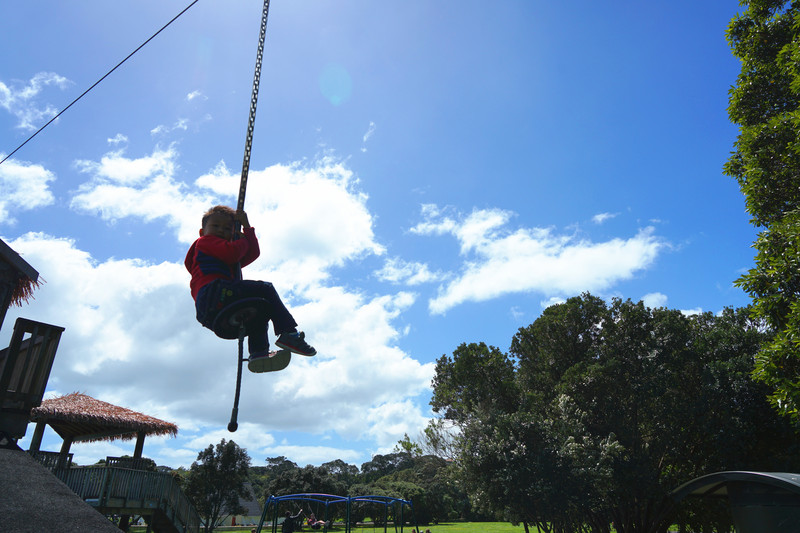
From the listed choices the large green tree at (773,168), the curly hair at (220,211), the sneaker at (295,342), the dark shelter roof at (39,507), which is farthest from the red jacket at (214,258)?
the large green tree at (773,168)

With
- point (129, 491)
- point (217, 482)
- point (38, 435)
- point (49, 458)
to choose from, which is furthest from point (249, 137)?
point (217, 482)

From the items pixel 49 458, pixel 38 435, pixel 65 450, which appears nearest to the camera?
pixel 49 458

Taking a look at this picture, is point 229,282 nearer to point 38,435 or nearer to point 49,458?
point 49,458

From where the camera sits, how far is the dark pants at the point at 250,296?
179 inches

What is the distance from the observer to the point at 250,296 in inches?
183

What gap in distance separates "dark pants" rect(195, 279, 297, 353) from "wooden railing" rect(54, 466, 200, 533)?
12585 mm

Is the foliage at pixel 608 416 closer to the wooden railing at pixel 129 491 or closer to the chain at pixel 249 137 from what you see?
the wooden railing at pixel 129 491

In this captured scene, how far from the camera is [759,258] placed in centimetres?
1017

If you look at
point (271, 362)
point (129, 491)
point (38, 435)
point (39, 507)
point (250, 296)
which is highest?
point (38, 435)

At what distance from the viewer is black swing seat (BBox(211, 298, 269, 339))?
4.52 metres

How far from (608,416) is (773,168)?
1493cm

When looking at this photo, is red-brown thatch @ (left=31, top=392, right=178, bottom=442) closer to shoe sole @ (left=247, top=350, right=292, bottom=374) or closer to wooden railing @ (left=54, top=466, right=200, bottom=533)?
wooden railing @ (left=54, top=466, right=200, bottom=533)

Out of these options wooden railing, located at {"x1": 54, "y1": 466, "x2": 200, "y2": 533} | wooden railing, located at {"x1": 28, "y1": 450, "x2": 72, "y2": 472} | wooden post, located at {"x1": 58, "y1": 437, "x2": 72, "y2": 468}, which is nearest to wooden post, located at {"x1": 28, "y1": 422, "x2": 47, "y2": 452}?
wooden post, located at {"x1": 58, "y1": 437, "x2": 72, "y2": 468}

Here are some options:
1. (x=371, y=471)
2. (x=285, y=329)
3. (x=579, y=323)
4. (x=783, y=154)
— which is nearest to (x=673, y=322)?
(x=579, y=323)
